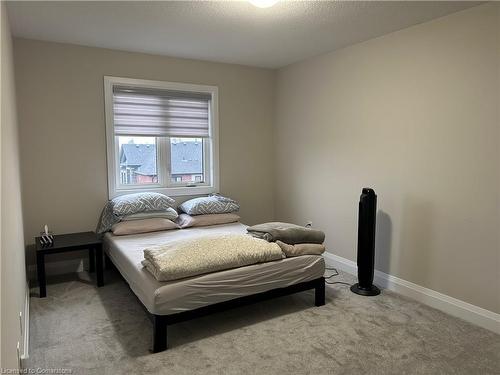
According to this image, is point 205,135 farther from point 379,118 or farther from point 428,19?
point 428,19

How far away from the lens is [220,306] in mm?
2689

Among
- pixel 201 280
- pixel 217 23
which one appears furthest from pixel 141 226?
pixel 217 23

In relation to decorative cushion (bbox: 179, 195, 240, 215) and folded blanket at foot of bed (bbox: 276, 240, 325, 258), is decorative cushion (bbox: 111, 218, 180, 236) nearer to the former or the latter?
decorative cushion (bbox: 179, 195, 240, 215)

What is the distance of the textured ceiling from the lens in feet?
8.98

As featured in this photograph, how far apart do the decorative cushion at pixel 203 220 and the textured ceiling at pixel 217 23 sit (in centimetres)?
182

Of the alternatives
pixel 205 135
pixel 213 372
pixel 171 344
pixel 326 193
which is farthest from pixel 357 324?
pixel 205 135

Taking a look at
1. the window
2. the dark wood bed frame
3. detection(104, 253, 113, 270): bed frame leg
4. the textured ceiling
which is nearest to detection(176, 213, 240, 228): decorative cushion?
the window

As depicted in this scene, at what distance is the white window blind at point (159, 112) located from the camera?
13.4ft

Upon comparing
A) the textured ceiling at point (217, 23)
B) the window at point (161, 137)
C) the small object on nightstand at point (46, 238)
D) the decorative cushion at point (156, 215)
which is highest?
the textured ceiling at point (217, 23)

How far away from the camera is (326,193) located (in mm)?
4223

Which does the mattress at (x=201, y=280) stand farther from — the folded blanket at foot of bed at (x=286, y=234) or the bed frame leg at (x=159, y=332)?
the folded blanket at foot of bed at (x=286, y=234)

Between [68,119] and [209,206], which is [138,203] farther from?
[68,119]

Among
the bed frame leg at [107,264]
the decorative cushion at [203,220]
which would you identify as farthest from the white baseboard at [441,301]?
the bed frame leg at [107,264]

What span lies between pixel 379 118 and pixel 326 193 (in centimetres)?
106
